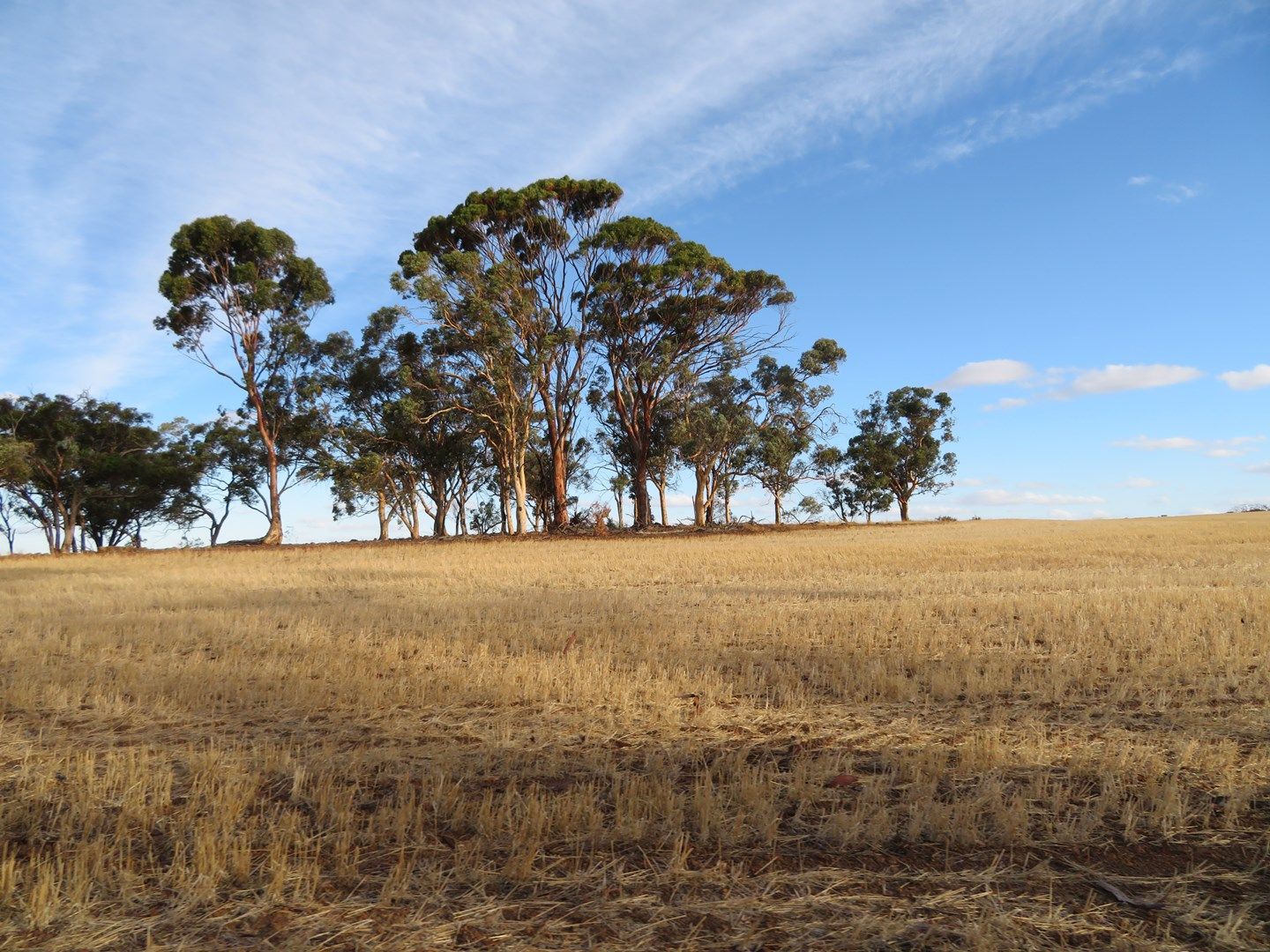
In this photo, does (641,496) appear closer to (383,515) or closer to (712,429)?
(712,429)

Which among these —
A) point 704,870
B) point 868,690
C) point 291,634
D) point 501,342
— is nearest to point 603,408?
point 501,342

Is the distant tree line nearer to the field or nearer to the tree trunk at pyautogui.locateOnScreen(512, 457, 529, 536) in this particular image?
the tree trunk at pyautogui.locateOnScreen(512, 457, 529, 536)

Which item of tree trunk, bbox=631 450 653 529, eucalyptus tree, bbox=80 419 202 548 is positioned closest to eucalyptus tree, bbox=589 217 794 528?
tree trunk, bbox=631 450 653 529

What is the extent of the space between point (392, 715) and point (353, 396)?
42.5 m

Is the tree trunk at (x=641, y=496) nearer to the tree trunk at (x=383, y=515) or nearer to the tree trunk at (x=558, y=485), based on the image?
the tree trunk at (x=558, y=485)

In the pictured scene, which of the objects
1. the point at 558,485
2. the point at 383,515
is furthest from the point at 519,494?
the point at 383,515

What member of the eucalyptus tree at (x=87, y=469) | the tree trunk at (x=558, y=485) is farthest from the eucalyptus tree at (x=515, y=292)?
the eucalyptus tree at (x=87, y=469)

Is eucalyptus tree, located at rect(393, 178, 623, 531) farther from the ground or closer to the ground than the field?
farther from the ground

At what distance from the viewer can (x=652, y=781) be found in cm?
488

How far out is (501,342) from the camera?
36469 mm

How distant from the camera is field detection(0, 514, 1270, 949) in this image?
339cm

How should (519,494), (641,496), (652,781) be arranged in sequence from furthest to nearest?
(641,496) < (519,494) < (652,781)

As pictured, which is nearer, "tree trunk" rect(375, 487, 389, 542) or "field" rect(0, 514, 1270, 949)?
"field" rect(0, 514, 1270, 949)

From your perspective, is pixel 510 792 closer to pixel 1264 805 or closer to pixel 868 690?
pixel 868 690
